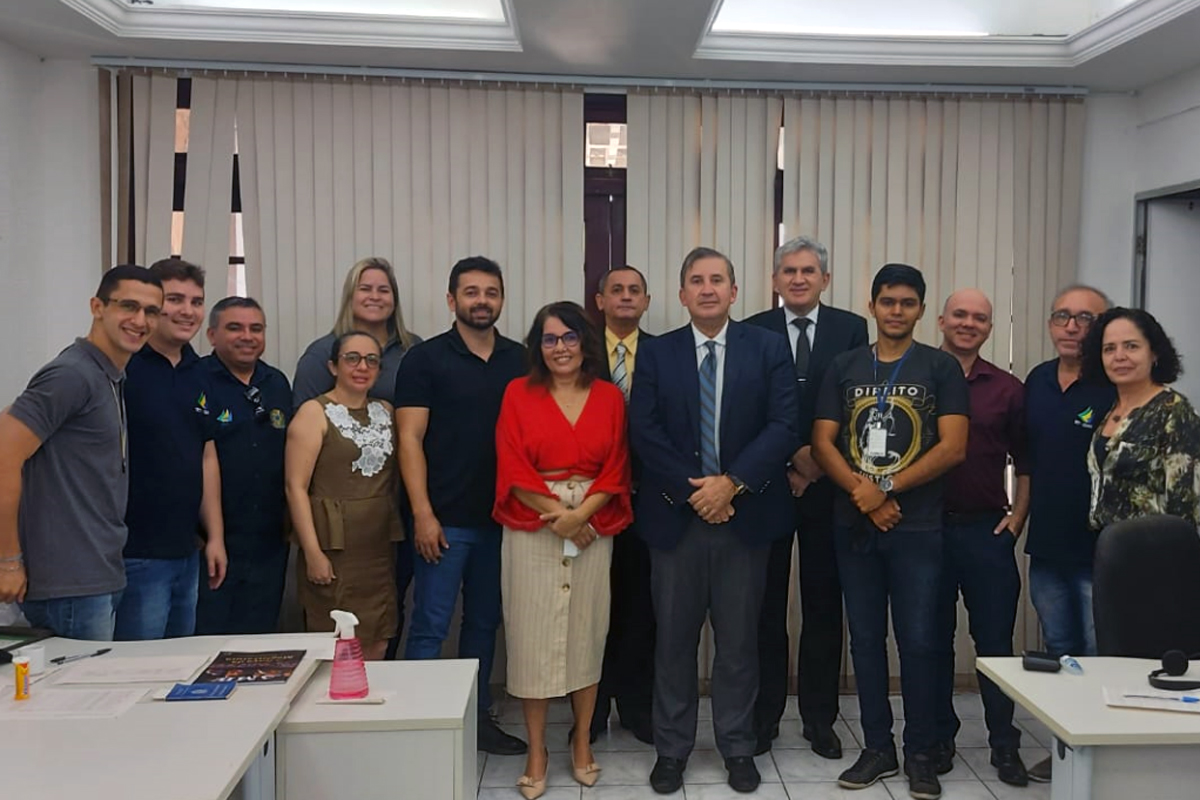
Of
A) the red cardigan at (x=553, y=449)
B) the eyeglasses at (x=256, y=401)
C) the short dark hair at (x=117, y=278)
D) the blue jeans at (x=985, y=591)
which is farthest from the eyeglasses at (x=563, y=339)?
the blue jeans at (x=985, y=591)

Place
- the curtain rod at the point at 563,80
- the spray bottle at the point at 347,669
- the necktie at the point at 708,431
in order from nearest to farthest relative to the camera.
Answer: the spray bottle at the point at 347,669 < the necktie at the point at 708,431 < the curtain rod at the point at 563,80

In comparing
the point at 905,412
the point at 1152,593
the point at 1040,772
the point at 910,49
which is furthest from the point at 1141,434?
the point at 910,49

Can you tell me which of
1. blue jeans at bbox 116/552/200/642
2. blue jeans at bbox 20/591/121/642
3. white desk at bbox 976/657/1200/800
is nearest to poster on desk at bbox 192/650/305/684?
blue jeans at bbox 20/591/121/642

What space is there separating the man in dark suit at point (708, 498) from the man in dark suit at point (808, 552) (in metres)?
0.31

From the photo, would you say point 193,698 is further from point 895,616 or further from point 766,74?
point 766,74

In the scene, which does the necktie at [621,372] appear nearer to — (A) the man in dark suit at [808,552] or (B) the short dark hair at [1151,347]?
(A) the man in dark suit at [808,552]

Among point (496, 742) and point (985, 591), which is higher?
point (985, 591)

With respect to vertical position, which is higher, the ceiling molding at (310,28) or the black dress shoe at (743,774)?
the ceiling molding at (310,28)

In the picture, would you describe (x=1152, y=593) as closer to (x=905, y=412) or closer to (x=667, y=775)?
(x=905, y=412)

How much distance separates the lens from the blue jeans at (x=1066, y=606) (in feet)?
10.0

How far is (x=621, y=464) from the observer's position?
3008 mm

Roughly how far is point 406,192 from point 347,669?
253 cm

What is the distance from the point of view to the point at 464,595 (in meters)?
3.40

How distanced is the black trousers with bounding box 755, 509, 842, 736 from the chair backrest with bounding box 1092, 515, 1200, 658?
3.81 feet
